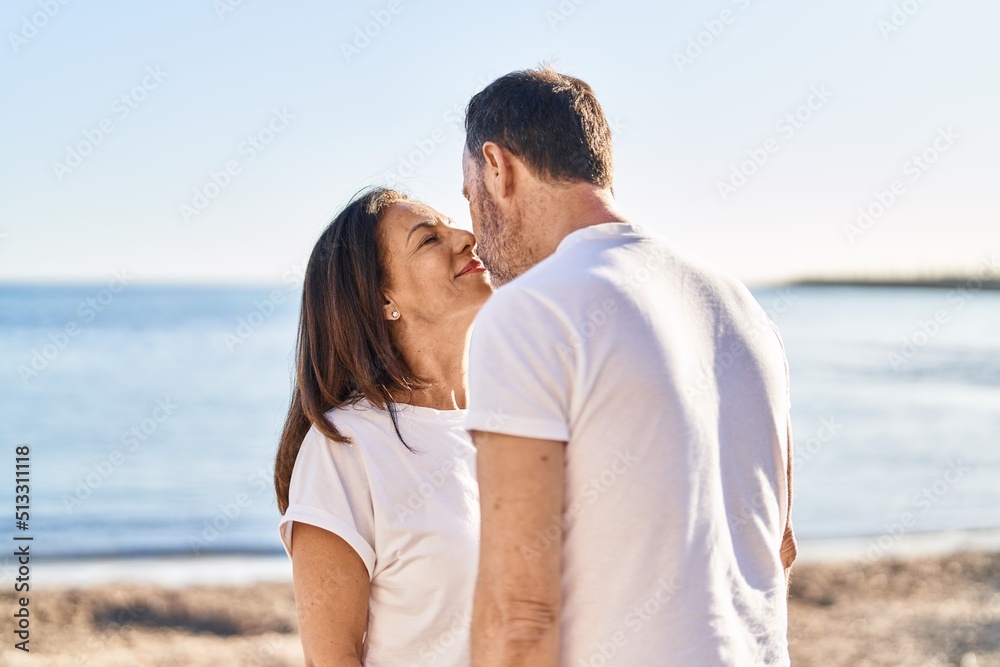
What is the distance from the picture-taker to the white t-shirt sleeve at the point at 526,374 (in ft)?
4.43

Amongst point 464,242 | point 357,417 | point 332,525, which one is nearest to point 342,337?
point 357,417

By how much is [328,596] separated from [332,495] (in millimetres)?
229

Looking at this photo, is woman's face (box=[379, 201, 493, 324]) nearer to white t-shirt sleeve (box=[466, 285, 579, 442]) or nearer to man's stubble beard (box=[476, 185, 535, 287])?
man's stubble beard (box=[476, 185, 535, 287])

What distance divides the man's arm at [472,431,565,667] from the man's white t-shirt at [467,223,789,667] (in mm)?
26

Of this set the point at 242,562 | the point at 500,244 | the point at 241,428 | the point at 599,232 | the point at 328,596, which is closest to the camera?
the point at 599,232

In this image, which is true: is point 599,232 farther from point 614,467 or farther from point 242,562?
point 242,562

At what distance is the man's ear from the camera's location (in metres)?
1.73

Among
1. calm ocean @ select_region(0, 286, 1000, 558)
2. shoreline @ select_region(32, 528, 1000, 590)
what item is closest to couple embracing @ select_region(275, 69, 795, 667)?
shoreline @ select_region(32, 528, 1000, 590)

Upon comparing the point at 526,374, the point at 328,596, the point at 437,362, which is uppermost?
the point at 526,374

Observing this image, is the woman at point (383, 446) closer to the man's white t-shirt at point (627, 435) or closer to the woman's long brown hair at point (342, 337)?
the woman's long brown hair at point (342, 337)

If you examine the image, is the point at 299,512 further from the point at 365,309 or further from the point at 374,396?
the point at 365,309

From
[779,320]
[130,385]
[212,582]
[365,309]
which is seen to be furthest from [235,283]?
[365,309]

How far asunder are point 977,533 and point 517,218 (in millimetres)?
10049

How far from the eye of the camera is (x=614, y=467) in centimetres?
137
